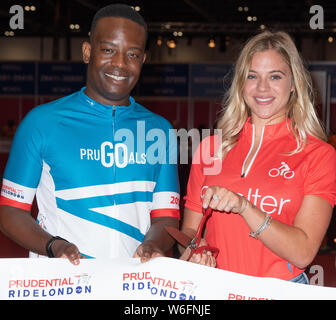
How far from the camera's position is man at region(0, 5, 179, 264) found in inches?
71.7

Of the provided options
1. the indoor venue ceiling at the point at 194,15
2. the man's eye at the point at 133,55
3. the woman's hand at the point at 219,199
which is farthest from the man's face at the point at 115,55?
the indoor venue ceiling at the point at 194,15

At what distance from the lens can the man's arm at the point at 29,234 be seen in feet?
5.37

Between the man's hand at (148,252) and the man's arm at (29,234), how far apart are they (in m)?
0.20

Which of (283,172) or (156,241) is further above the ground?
(283,172)

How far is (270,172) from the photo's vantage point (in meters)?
1.83

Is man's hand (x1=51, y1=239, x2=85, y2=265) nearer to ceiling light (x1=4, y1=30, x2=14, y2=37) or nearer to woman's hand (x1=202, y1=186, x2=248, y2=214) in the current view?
woman's hand (x1=202, y1=186, x2=248, y2=214)

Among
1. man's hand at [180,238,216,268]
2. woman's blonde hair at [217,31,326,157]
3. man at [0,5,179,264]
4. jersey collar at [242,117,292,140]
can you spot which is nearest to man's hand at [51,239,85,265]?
man at [0,5,179,264]

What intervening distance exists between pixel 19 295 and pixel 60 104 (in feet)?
2.33

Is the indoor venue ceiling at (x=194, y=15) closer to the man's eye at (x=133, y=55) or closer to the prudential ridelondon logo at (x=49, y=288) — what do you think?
the man's eye at (x=133, y=55)

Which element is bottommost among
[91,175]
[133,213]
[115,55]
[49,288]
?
[49,288]

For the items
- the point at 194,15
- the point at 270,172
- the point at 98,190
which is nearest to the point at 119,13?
the point at 98,190

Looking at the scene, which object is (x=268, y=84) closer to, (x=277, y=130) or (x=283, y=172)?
(x=277, y=130)

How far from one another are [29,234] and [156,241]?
42 centimetres
